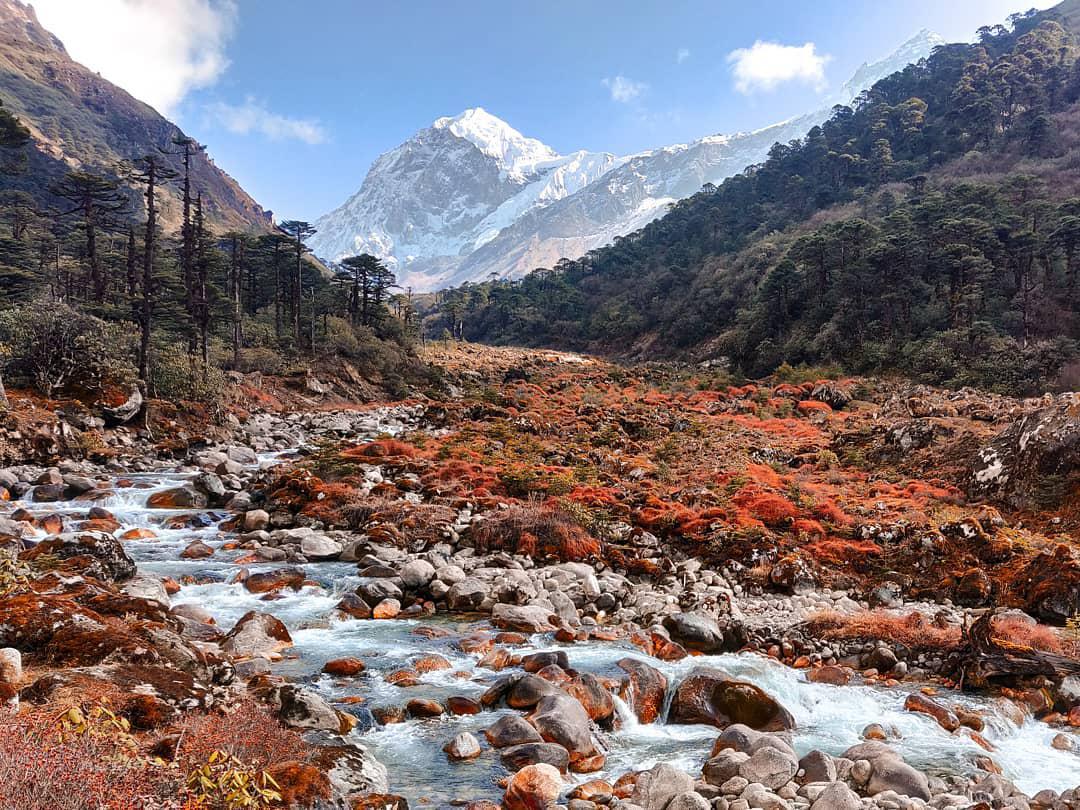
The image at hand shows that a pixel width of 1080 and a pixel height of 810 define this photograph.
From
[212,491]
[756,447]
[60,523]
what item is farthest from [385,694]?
[756,447]

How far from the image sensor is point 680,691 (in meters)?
7.96

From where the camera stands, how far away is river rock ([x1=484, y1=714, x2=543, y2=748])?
6711 mm

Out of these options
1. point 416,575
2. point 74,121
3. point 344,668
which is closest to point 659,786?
point 344,668

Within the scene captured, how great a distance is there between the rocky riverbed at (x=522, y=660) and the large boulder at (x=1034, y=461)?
5.18 meters

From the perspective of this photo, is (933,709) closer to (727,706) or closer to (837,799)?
(727,706)

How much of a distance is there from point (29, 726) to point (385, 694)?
4136mm

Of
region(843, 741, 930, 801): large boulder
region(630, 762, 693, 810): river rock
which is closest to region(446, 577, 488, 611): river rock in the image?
region(630, 762, 693, 810): river rock

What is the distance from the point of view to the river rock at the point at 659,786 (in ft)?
18.8

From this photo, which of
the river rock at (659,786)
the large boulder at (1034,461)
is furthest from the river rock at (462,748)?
the large boulder at (1034,461)

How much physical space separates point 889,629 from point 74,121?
173 metres

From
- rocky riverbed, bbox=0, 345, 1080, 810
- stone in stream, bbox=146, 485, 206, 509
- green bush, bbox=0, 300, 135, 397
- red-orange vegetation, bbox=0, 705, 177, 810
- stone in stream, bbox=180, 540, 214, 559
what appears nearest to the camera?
red-orange vegetation, bbox=0, 705, 177, 810

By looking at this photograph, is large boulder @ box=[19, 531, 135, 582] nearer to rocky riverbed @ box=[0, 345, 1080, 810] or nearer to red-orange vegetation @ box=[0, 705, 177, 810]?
rocky riverbed @ box=[0, 345, 1080, 810]

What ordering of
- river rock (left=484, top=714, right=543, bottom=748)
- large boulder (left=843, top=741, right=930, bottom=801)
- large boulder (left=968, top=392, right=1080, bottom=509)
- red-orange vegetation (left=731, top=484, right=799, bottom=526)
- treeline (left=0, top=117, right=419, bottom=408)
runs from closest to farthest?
large boulder (left=843, top=741, right=930, bottom=801), river rock (left=484, top=714, right=543, bottom=748), large boulder (left=968, top=392, right=1080, bottom=509), red-orange vegetation (left=731, top=484, right=799, bottom=526), treeline (left=0, top=117, right=419, bottom=408)

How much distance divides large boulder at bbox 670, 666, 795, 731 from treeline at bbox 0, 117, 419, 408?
24.2 metres
